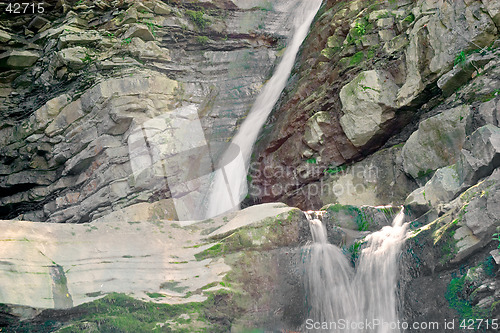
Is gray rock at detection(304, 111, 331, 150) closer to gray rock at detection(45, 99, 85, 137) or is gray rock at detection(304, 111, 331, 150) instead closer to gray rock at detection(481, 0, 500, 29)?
gray rock at detection(481, 0, 500, 29)

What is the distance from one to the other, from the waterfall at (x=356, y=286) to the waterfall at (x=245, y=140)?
503 centimetres

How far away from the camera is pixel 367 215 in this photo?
8.09m

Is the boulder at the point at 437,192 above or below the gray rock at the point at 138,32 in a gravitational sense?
below

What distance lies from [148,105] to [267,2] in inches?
284

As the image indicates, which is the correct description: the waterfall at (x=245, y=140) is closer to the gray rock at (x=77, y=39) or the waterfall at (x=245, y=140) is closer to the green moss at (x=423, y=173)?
the green moss at (x=423, y=173)

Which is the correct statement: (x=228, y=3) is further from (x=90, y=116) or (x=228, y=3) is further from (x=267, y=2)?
(x=90, y=116)

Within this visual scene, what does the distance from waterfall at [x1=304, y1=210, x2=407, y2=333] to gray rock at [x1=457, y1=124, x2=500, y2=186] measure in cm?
130

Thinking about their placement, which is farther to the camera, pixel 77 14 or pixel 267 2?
pixel 267 2

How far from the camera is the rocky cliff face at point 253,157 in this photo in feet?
19.7

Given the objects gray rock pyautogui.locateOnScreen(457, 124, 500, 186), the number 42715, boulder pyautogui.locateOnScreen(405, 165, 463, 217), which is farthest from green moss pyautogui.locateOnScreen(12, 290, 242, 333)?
the number 42715

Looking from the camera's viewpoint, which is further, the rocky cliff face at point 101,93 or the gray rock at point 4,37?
the gray rock at point 4,37

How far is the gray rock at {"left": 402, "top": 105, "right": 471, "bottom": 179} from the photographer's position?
820 centimetres

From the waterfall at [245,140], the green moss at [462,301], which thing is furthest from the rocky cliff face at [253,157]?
the waterfall at [245,140]

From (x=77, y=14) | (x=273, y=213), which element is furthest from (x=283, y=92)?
(x=77, y=14)
